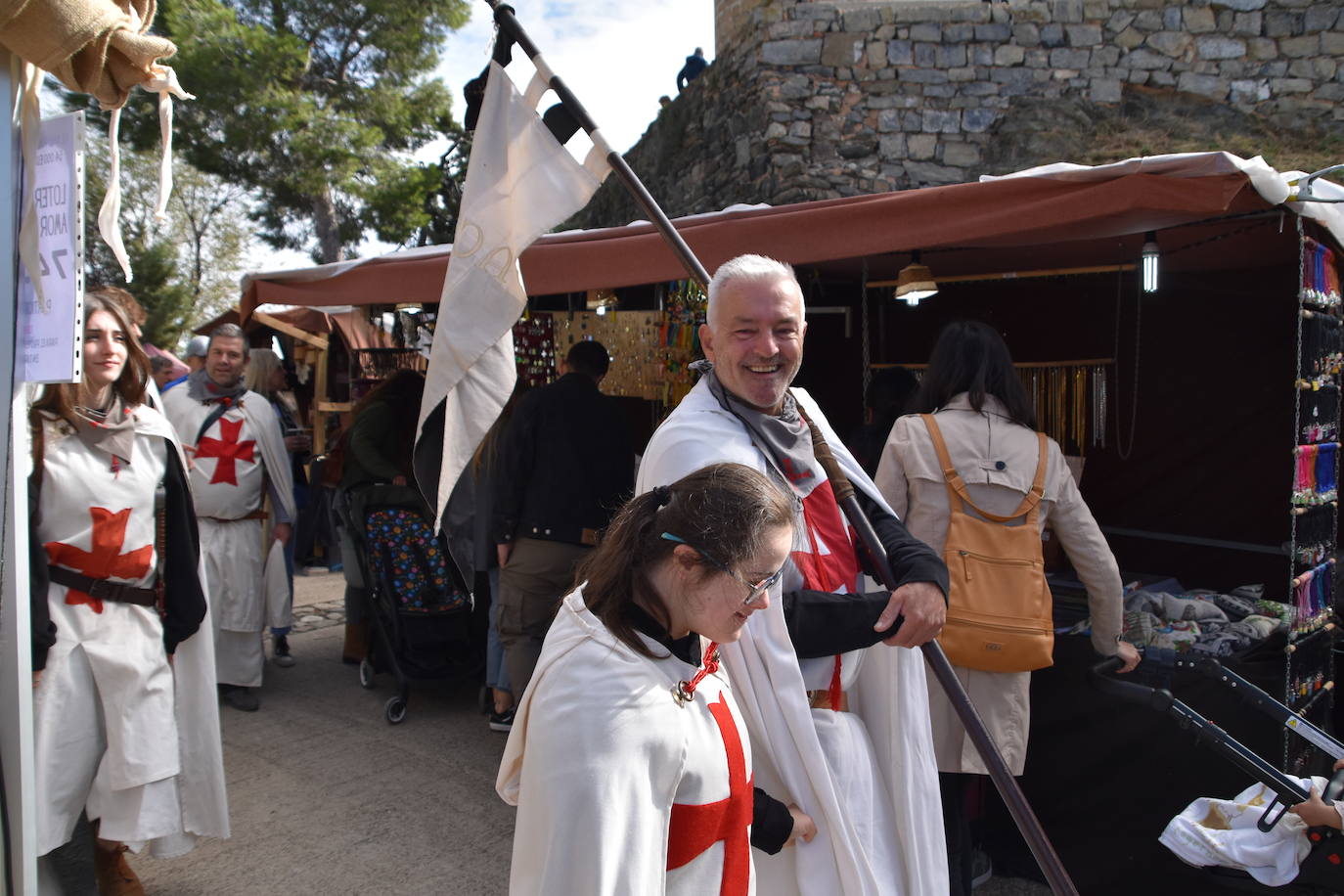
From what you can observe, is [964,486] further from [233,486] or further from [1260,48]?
[1260,48]

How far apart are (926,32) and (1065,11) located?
1920 mm

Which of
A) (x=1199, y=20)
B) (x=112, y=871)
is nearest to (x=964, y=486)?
(x=112, y=871)

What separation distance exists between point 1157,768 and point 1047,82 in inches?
476

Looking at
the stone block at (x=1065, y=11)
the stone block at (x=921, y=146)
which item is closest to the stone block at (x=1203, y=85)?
the stone block at (x=1065, y=11)

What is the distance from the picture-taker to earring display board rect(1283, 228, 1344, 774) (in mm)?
3303

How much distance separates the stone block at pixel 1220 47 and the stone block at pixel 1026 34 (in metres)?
2.30

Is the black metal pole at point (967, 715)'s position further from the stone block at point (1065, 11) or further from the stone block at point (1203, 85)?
the stone block at point (1203, 85)

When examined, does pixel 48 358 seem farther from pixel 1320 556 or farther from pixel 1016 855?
pixel 1320 556

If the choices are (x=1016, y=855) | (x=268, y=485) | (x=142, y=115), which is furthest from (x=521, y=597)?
(x=142, y=115)

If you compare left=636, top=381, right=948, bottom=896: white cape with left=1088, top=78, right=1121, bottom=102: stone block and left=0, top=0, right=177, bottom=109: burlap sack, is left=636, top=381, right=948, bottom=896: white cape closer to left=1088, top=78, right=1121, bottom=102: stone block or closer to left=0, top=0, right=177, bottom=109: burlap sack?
left=0, top=0, right=177, bottom=109: burlap sack

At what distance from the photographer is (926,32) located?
1306cm

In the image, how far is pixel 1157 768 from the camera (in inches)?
127

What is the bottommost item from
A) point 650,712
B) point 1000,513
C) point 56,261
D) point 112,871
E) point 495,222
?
point 112,871

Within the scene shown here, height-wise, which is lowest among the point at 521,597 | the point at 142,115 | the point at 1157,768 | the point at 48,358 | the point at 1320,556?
the point at 1157,768
